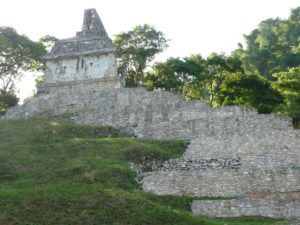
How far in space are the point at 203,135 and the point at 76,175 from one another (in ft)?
28.0

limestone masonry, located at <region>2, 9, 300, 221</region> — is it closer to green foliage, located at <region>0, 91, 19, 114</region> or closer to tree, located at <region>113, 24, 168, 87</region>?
green foliage, located at <region>0, 91, 19, 114</region>

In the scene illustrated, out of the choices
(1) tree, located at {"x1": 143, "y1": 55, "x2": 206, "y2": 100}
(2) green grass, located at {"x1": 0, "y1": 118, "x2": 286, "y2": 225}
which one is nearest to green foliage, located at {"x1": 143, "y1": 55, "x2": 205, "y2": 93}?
(1) tree, located at {"x1": 143, "y1": 55, "x2": 206, "y2": 100}

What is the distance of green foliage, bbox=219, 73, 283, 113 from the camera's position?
132 ft

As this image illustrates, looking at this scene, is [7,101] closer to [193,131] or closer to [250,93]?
[250,93]

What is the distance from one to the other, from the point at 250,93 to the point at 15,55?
23.8m

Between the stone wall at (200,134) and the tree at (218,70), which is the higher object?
the tree at (218,70)

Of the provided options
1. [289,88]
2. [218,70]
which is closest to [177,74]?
[218,70]

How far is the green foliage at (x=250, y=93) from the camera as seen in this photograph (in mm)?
40375

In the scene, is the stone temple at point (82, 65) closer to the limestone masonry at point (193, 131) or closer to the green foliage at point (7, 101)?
the limestone masonry at point (193, 131)

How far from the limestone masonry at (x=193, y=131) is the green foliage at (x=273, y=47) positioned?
20.8m

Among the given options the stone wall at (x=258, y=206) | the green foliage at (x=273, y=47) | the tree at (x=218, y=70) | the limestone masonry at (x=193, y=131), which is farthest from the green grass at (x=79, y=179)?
the green foliage at (x=273, y=47)

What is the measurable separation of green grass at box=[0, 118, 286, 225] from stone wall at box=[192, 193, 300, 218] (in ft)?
1.58

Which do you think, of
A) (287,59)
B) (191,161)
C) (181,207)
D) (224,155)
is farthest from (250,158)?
(287,59)

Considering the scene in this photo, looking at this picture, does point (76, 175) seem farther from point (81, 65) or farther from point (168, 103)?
point (81, 65)
